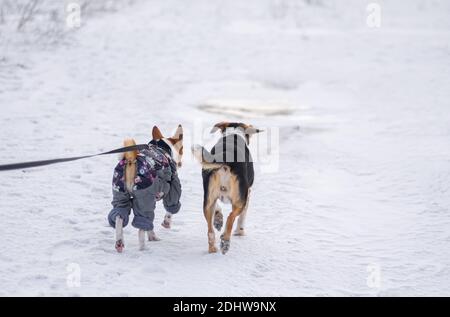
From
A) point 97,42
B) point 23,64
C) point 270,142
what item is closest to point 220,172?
point 270,142

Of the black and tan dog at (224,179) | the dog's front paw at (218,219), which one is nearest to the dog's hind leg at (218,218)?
the dog's front paw at (218,219)

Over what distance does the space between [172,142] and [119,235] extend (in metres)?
1.22

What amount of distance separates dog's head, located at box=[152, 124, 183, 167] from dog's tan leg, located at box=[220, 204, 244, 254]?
3.38 feet

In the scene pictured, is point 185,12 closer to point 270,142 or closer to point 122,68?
point 122,68

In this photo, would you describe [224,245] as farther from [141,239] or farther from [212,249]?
[141,239]

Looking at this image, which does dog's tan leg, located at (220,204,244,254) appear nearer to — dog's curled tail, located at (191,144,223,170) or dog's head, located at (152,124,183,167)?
dog's curled tail, located at (191,144,223,170)

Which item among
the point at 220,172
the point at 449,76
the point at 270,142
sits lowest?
the point at 220,172

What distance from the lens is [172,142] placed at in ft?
20.1

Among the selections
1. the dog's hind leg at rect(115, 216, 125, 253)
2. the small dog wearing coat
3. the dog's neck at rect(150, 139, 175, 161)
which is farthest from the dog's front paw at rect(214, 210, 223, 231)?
the dog's hind leg at rect(115, 216, 125, 253)

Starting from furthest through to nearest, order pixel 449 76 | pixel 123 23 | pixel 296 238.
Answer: pixel 123 23 < pixel 449 76 < pixel 296 238

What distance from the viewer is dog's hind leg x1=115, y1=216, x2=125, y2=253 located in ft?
17.7

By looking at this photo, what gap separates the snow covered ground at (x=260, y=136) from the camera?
17.4 feet

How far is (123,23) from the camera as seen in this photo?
20047 mm

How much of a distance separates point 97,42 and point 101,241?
12023 millimetres
